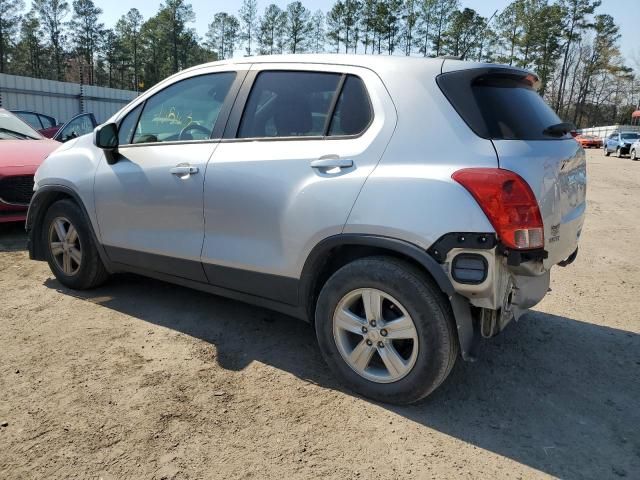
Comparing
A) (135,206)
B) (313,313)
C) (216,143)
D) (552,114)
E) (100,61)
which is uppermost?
(100,61)

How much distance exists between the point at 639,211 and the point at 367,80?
8.79m

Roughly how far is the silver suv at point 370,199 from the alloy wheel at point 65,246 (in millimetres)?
968

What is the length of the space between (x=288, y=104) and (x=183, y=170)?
85 cm

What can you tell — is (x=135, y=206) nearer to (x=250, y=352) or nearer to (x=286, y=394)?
(x=250, y=352)

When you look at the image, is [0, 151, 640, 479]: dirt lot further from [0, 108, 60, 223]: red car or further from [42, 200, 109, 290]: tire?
[0, 108, 60, 223]: red car

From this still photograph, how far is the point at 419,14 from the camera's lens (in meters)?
72.1

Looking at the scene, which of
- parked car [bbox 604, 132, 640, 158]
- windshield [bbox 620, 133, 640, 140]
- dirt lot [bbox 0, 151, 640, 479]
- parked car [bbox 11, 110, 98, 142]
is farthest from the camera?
windshield [bbox 620, 133, 640, 140]

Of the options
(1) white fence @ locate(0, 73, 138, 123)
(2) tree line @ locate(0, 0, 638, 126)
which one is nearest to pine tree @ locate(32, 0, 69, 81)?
(2) tree line @ locate(0, 0, 638, 126)

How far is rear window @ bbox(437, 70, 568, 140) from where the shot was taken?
2.58m

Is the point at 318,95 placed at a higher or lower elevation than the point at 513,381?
higher

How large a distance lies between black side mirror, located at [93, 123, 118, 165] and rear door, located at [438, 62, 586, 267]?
2498 millimetres

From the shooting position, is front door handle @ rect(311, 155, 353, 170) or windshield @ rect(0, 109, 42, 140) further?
windshield @ rect(0, 109, 42, 140)

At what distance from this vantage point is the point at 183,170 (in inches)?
136

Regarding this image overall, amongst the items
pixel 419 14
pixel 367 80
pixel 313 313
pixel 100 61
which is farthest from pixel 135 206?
pixel 100 61
